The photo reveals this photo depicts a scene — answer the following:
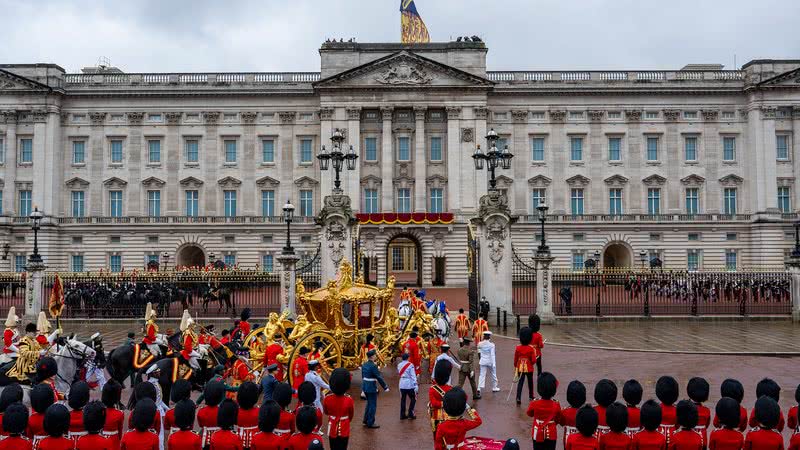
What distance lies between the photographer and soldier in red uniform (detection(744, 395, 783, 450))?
714 centimetres

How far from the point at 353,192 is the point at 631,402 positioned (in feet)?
148

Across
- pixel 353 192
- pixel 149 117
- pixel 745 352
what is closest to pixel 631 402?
pixel 745 352

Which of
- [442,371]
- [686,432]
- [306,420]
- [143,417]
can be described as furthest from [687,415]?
[143,417]

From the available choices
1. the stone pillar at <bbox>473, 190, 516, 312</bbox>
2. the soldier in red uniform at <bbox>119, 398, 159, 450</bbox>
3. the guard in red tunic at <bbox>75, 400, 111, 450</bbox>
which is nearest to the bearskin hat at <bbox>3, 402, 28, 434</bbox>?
the guard in red tunic at <bbox>75, 400, 111, 450</bbox>

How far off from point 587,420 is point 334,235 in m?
18.8

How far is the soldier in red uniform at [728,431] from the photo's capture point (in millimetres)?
7258

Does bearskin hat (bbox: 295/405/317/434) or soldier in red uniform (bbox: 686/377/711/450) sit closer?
bearskin hat (bbox: 295/405/317/434)

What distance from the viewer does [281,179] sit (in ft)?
178

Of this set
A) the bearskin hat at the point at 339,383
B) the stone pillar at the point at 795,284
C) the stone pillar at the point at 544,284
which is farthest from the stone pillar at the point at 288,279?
the stone pillar at the point at 795,284

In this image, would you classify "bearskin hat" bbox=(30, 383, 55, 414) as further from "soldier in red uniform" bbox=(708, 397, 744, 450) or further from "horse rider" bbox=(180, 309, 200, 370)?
"soldier in red uniform" bbox=(708, 397, 744, 450)

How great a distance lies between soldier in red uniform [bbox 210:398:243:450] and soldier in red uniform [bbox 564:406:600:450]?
3797 millimetres

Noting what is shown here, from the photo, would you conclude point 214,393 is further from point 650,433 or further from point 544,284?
point 544,284

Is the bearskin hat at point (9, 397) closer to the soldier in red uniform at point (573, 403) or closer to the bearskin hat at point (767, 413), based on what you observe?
the soldier in red uniform at point (573, 403)

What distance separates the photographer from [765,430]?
727 cm
